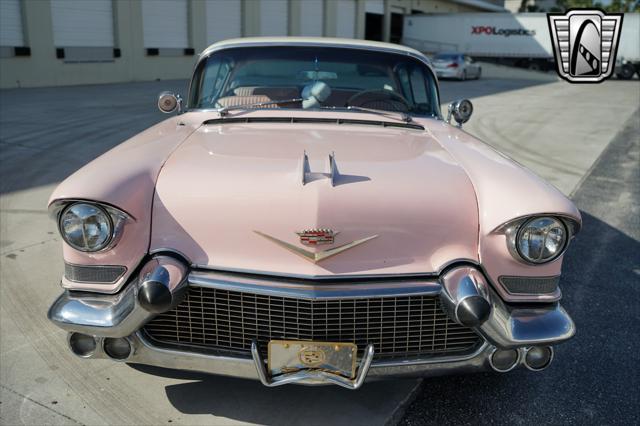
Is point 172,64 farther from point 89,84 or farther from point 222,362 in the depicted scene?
point 222,362

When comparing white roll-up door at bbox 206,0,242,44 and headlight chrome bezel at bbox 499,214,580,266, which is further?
white roll-up door at bbox 206,0,242,44

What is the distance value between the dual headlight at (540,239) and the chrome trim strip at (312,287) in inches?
14.8

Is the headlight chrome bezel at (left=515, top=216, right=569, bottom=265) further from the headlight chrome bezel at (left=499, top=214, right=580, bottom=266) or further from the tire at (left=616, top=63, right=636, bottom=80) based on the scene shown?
the tire at (left=616, top=63, right=636, bottom=80)

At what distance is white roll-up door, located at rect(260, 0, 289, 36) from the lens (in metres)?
22.6

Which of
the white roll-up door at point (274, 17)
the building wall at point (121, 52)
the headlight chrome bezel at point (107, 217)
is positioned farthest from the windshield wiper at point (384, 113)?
the white roll-up door at point (274, 17)

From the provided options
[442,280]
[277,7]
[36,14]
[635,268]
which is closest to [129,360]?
[442,280]

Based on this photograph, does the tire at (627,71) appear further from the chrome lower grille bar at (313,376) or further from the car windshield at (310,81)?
the chrome lower grille bar at (313,376)

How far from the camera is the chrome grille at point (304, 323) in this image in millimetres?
2143

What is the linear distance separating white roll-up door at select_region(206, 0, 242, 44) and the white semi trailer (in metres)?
15.5

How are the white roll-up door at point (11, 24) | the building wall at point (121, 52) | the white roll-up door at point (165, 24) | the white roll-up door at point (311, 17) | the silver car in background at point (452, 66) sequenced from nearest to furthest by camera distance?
the white roll-up door at point (11, 24), the building wall at point (121, 52), the white roll-up door at point (165, 24), the silver car in background at point (452, 66), the white roll-up door at point (311, 17)

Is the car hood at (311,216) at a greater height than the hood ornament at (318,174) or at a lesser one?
lesser

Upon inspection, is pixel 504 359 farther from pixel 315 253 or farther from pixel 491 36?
pixel 491 36

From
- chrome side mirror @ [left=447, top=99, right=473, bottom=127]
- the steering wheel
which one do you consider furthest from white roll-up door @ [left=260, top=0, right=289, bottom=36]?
the steering wheel

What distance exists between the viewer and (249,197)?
222 centimetres
